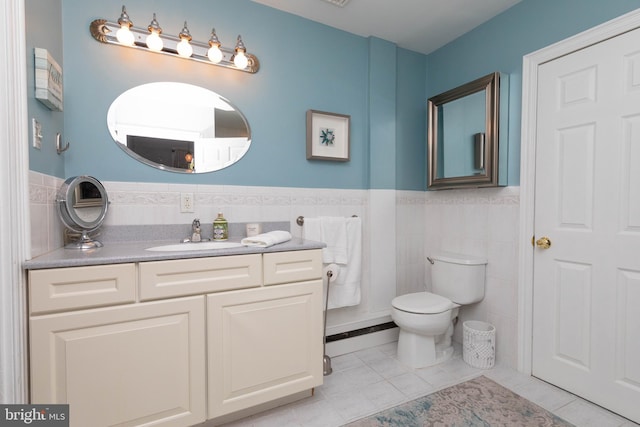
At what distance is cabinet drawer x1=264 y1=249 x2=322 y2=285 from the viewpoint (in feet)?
5.03

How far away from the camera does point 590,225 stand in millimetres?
1665

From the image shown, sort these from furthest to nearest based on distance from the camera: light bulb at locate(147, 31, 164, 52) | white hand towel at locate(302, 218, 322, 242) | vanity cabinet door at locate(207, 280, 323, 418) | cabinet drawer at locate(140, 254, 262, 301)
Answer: white hand towel at locate(302, 218, 322, 242), light bulb at locate(147, 31, 164, 52), vanity cabinet door at locate(207, 280, 323, 418), cabinet drawer at locate(140, 254, 262, 301)

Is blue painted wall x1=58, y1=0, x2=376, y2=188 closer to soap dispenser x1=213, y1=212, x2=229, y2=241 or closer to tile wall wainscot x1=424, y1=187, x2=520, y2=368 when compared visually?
soap dispenser x1=213, y1=212, x2=229, y2=241

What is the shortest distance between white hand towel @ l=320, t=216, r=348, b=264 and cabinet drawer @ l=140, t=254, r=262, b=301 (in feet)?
2.48

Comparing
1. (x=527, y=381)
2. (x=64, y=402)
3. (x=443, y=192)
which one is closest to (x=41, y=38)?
(x=64, y=402)

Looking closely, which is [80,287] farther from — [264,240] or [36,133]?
[264,240]

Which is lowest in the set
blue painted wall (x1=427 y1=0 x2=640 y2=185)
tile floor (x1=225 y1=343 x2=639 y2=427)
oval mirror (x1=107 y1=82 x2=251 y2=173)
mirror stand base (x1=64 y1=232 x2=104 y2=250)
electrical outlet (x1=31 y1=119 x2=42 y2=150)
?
tile floor (x1=225 y1=343 x2=639 y2=427)

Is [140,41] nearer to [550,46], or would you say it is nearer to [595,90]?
[550,46]

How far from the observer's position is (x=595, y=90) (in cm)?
164

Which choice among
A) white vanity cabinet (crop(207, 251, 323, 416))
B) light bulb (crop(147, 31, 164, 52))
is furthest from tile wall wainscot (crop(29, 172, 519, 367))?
light bulb (crop(147, 31, 164, 52))

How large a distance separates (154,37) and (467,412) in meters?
2.62

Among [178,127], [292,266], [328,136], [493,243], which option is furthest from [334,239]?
[178,127]

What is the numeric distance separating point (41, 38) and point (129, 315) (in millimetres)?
1241

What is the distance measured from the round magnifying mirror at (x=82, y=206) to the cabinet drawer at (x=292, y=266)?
86 centimetres
